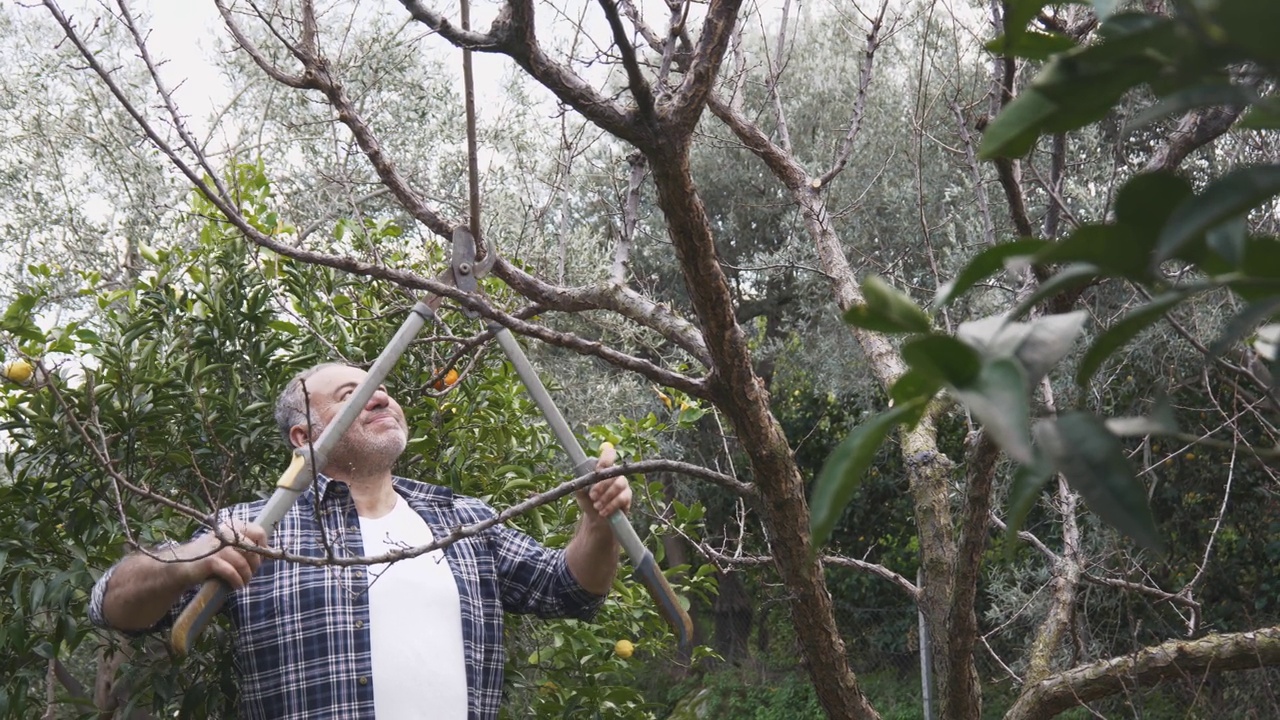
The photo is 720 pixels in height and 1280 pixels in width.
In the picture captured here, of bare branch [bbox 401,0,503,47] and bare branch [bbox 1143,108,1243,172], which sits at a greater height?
bare branch [bbox 401,0,503,47]

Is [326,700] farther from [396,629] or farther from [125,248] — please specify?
[125,248]

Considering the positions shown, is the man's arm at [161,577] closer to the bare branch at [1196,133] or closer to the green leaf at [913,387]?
the bare branch at [1196,133]

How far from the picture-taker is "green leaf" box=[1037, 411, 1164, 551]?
0.86 feet

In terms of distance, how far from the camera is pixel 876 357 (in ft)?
6.86

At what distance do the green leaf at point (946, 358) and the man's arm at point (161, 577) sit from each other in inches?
58.4

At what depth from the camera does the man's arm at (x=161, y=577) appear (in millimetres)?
1613

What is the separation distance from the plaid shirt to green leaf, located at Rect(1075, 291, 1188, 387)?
5.69 feet

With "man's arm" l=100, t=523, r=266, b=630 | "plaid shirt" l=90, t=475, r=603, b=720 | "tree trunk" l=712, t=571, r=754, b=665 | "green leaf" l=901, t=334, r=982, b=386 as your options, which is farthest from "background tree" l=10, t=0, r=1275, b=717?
"tree trunk" l=712, t=571, r=754, b=665

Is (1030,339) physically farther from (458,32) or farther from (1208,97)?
(458,32)

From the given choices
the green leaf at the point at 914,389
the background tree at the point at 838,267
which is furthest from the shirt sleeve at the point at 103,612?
the green leaf at the point at 914,389

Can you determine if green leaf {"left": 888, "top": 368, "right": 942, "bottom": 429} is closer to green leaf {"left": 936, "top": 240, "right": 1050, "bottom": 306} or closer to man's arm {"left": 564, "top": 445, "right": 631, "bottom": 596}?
green leaf {"left": 936, "top": 240, "right": 1050, "bottom": 306}

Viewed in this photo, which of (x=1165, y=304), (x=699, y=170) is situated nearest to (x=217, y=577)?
(x=1165, y=304)

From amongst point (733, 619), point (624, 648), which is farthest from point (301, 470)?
point (733, 619)

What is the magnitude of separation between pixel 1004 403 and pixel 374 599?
195 centimetres
